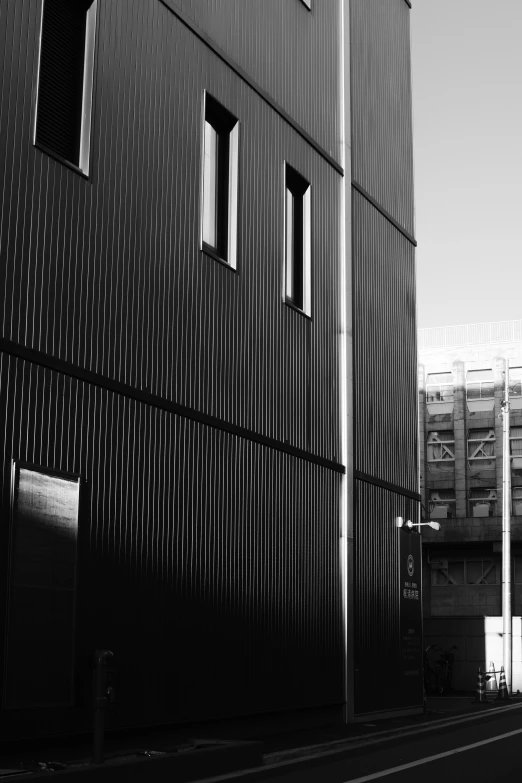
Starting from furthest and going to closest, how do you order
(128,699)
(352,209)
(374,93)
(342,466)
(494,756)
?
(374,93), (352,209), (342,466), (494,756), (128,699)

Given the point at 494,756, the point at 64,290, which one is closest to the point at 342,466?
the point at 494,756

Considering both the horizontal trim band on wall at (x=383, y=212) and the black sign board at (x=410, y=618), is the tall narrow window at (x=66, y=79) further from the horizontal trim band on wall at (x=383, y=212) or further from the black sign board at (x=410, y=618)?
the black sign board at (x=410, y=618)

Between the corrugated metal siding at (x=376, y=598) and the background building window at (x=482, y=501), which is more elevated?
the background building window at (x=482, y=501)

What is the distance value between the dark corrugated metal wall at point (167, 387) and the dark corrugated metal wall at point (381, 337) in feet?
5.54

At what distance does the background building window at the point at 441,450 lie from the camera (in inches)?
3019

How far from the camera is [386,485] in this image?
2186 cm

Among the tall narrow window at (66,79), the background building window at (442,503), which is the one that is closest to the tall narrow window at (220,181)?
the tall narrow window at (66,79)

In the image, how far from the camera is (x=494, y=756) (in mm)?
14336

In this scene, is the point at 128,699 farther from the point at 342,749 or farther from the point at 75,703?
the point at 342,749

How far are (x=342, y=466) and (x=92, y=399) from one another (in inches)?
298

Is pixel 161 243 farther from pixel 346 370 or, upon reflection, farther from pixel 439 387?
pixel 439 387

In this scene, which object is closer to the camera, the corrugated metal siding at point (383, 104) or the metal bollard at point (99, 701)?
the metal bollard at point (99, 701)

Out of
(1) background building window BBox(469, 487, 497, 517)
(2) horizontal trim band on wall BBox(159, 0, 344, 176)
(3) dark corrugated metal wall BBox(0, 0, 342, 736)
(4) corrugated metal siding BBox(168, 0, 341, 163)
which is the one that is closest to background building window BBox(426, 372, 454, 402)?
(1) background building window BBox(469, 487, 497, 517)

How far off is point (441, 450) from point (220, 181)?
62.2m
